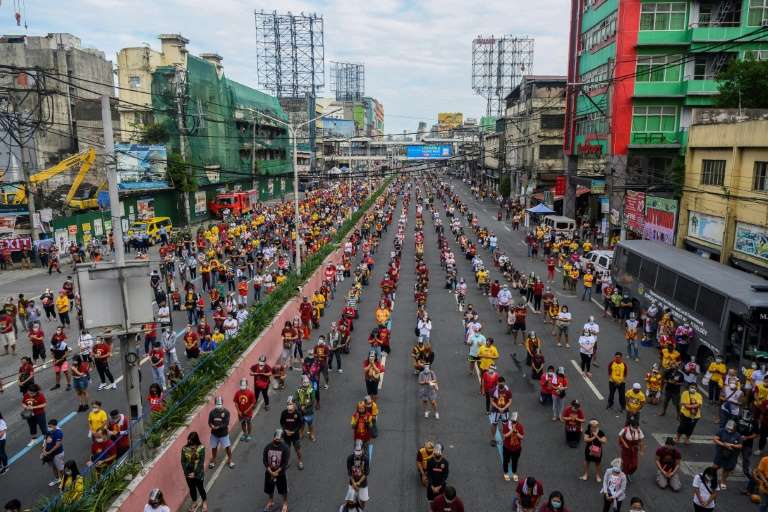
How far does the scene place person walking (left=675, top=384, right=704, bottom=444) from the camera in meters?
11.0

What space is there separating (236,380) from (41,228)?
2644 cm

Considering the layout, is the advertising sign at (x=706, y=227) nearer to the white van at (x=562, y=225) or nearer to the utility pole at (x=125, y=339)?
the white van at (x=562, y=225)

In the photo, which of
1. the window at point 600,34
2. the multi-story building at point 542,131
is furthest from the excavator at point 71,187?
the multi-story building at point 542,131

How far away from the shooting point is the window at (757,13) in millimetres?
33875

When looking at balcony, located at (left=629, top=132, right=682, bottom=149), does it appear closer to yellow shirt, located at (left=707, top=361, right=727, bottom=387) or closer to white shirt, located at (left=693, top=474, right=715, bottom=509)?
yellow shirt, located at (left=707, top=361, right=727, bottom=387)

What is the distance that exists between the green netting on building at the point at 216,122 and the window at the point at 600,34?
25.1 m

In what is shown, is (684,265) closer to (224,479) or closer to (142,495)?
(224,479)

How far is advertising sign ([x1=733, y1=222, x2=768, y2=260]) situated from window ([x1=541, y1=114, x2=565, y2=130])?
133 feet

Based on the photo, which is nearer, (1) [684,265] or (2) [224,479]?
(2) [224,479]

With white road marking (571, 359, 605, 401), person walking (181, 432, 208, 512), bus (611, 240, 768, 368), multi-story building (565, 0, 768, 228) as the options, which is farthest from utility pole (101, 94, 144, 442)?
multi-story building (565, 0, 768, 228)

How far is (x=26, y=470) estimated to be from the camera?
10672 millimetres

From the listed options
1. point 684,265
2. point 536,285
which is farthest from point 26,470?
point 684,265

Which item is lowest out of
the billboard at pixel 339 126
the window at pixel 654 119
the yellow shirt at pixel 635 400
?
the yellow shirt at pixel 635 400

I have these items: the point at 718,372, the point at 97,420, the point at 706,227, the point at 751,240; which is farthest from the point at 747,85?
the point at 97,420
